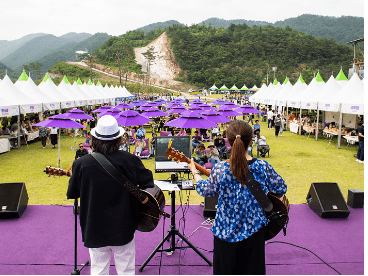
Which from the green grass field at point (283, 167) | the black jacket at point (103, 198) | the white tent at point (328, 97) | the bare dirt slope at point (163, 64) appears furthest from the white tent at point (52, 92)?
the bare dirt slope at point (163, 64)

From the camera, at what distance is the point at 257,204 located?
2.75 m

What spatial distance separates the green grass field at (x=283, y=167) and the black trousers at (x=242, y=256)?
4841 millimetres

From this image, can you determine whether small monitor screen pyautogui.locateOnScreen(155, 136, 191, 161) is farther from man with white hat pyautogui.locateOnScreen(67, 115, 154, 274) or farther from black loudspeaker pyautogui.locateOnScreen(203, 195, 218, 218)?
man with white hat pyautogui.locateOnScreen(67, 115, 154, 274)

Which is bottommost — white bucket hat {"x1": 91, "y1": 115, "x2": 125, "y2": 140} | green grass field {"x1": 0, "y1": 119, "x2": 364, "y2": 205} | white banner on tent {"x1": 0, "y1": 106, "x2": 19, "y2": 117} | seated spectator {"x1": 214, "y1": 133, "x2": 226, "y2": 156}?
green grass field {"x1": 0, "y1": 119, "x2": 364, "y2": 205}

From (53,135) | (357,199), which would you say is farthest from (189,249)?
(53,135)

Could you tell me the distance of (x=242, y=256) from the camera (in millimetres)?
2744

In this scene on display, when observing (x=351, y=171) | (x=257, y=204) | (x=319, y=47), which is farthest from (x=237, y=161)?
(x=319, y=47)

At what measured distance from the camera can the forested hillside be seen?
372 feet

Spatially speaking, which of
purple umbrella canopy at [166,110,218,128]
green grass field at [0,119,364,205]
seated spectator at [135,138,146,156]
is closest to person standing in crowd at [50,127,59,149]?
green grass field at [0,119,364,205]

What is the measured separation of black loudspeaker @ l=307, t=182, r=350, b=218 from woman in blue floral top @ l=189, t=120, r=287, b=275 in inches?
165

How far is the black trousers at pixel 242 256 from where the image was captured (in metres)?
2.73

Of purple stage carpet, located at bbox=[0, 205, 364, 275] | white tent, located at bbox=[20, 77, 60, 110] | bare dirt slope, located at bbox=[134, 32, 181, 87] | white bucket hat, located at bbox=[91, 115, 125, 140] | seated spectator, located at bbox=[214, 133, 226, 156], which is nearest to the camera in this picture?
white bucket hat, located at bbox=[91, 115, 125, 140]

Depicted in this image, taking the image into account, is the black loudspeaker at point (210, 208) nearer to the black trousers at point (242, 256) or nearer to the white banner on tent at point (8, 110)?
the black trousers at point (242, 256)

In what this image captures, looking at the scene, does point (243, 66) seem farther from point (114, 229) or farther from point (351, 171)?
point (114, 229)
